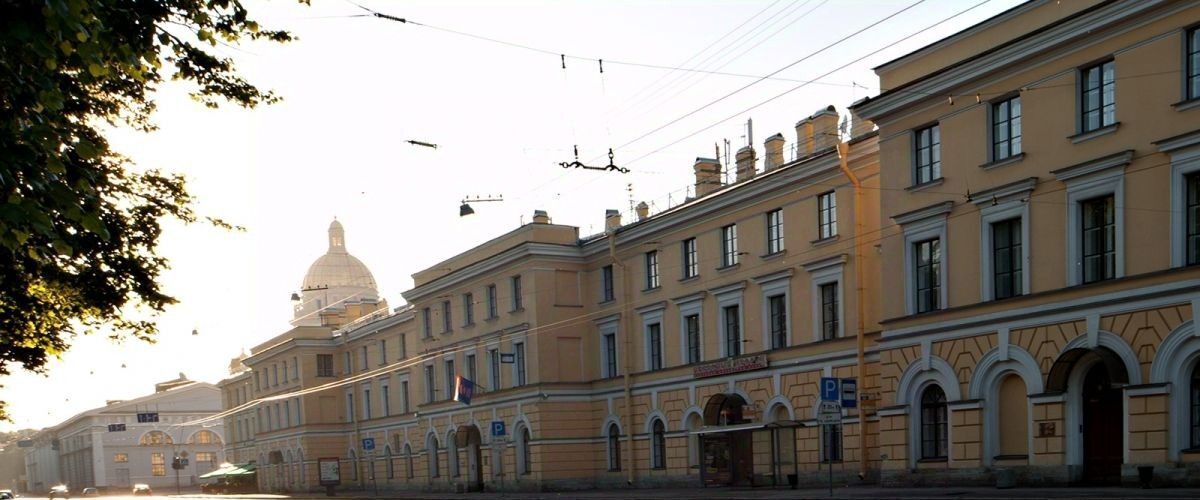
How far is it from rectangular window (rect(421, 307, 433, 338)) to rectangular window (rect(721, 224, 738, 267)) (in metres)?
21.6

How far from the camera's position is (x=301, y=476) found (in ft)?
252

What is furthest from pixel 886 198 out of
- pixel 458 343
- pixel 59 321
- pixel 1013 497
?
pixel 458 343

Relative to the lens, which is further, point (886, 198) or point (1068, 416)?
point (886, 198)

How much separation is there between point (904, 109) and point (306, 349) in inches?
2135

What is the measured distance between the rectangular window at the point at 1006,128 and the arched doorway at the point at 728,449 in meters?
14.7

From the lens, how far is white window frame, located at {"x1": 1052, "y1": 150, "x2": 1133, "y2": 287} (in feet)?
80.0

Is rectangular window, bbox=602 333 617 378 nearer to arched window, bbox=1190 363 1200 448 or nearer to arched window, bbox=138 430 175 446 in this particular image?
arched window, bbox=1190 363 1200 448

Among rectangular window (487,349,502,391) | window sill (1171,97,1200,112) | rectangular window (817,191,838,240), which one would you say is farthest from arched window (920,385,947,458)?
rectangular window (487,349,502,391)

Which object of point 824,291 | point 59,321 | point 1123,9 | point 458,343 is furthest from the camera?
point 458,343

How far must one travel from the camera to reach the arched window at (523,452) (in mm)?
49844

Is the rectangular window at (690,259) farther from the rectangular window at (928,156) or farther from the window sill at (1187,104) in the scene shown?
the window sill at (1187,104)

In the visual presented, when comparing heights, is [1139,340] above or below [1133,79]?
below

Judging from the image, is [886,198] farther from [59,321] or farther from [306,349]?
[306,349]

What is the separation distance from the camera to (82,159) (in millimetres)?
14820
